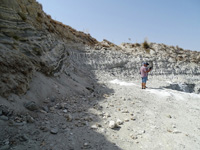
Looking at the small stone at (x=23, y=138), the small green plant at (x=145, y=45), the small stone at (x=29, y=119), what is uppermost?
the small green plant at (x=145, y=45)

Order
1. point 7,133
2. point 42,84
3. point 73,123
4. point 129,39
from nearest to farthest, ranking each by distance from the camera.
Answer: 1. point 7,133
2. point 73,123
3. point 42,84
4. point 129,39

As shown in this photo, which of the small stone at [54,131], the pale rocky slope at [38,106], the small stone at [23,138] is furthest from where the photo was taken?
the small stone at [54,131]

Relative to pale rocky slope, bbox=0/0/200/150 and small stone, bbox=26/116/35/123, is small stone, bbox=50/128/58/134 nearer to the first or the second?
pale rocky slope, bbox=0/0/200/150

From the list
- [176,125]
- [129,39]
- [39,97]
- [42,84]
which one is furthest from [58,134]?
[129,39]

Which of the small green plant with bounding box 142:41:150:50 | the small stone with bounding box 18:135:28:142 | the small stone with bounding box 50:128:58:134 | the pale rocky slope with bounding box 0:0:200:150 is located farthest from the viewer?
the small green plant with bounding box 142:41:150:50

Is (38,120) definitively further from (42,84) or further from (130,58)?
(130,58)

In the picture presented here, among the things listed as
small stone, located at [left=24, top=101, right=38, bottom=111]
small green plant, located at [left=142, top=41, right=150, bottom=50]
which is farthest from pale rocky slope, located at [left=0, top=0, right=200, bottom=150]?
small green plant, located at [left=142, top=41, right=150, bottom=50]

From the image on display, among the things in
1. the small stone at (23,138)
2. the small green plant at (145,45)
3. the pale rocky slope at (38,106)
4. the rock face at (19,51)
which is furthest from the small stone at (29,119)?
the small green plant at (145,45)

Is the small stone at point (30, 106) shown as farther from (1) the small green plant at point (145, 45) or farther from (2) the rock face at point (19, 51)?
(1) the small green plant at point (145, 45)

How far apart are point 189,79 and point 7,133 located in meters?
15.5

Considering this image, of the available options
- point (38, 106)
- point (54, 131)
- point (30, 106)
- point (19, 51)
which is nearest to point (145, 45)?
point (19, 51)

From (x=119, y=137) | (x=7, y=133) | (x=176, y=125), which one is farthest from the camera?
(x=176, y=125)

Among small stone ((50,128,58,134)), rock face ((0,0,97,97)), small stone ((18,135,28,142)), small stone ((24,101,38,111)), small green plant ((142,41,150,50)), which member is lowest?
small stone ((50,128,58,134))

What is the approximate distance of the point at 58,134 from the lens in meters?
2.69
